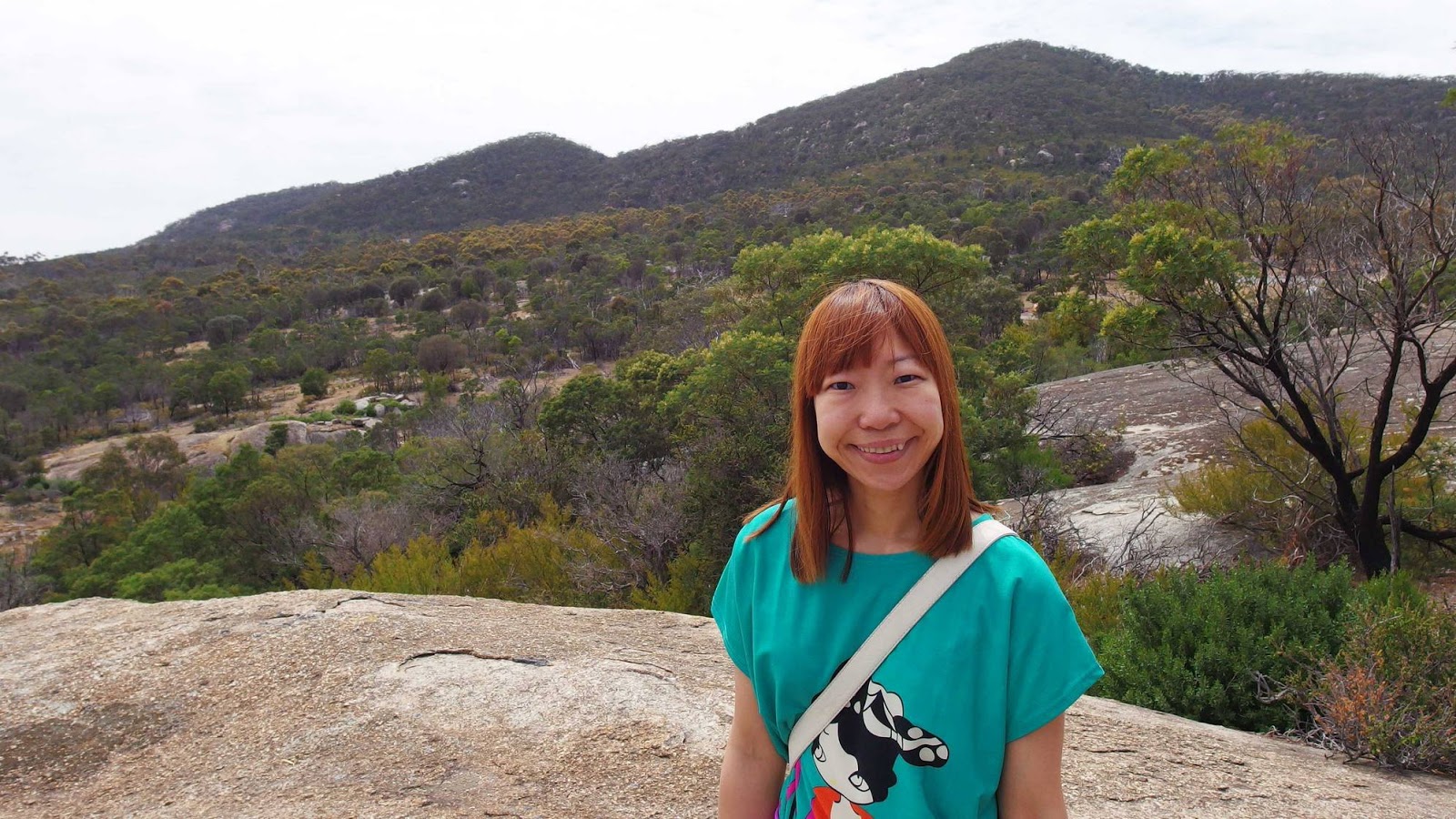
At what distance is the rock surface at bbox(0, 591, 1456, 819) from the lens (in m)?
3.08

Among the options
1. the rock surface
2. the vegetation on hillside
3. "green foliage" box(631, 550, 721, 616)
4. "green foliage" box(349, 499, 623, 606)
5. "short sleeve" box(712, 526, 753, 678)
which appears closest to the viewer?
"short sleeve" box(712, 526, 753, 678)

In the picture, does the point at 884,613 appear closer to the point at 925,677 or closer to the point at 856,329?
the point at 925,677

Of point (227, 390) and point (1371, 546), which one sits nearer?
point (1371, 546)

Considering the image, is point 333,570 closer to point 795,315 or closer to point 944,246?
point 795,315

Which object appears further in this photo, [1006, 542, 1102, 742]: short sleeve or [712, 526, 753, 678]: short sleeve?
[712, 526, 753, 678]: short sleeve

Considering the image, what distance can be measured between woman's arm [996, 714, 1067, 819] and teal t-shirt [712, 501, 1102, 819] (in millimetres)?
21

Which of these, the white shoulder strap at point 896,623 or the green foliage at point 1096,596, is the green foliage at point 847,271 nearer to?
the green foliage at point 1096,596

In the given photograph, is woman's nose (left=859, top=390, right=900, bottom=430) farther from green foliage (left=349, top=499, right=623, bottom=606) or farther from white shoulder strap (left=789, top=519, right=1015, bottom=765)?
green foliage (left=349, top=499, right=623, bottom=606)

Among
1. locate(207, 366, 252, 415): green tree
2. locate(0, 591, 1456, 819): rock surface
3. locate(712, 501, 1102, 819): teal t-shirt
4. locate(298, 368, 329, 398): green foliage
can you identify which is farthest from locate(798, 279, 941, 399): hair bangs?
locate(207, 366, 252, 415): green tree

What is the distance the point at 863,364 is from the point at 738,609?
468 millimetres

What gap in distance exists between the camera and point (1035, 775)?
1241 millimetres

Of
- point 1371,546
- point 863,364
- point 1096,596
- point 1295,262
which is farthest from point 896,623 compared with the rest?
point 1295,262

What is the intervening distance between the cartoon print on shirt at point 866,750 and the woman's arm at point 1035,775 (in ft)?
0.36

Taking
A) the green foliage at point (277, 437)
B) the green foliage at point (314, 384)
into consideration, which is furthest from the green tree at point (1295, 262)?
the green foliage at point (314, 384)
